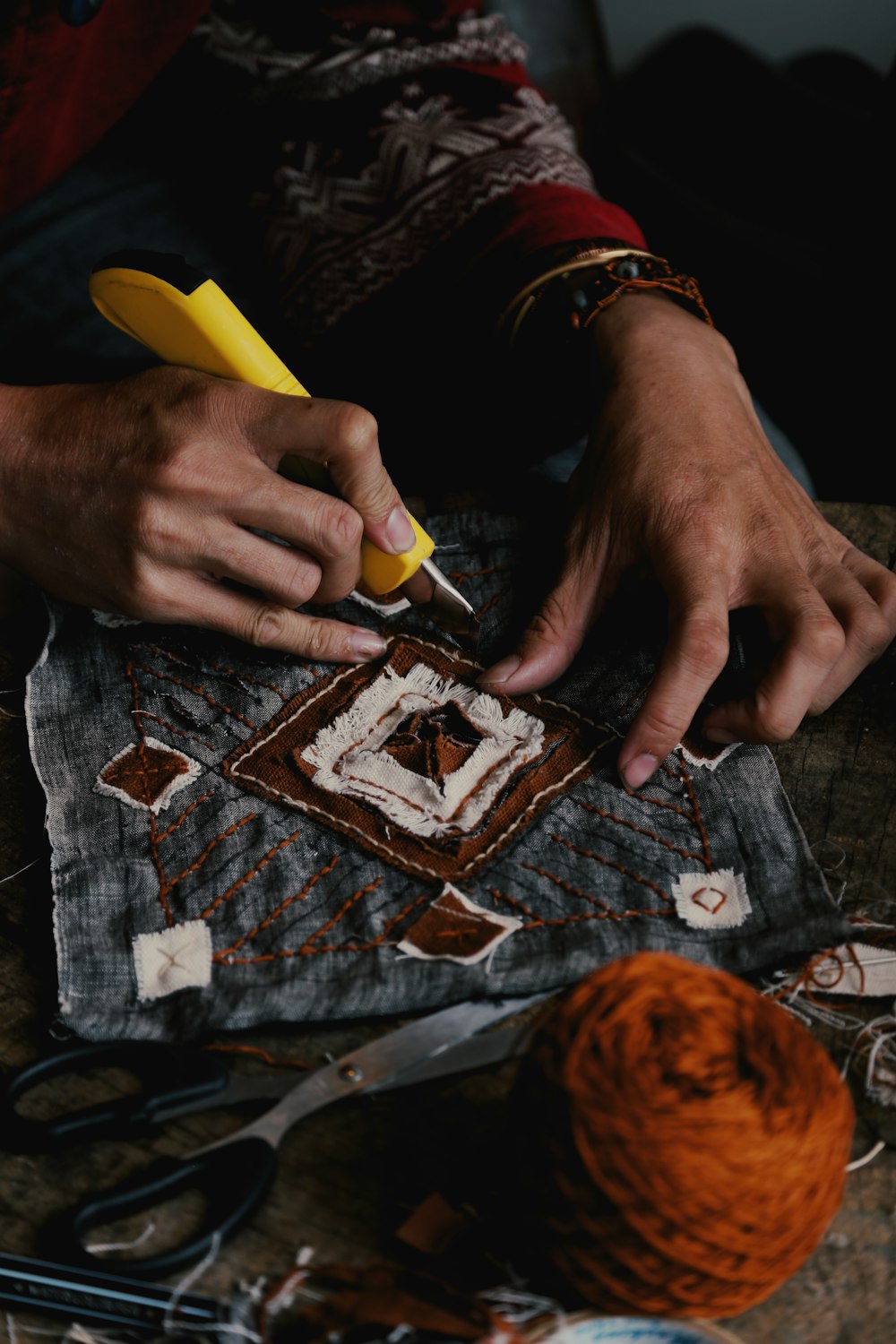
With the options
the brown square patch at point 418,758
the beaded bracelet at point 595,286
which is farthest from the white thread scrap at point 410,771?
the beaded bracelet at point 595,286

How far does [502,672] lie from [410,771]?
0.13 meters

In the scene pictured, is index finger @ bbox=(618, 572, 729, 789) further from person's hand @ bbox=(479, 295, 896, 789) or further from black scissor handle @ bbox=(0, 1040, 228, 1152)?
black scissor handle @ bbox=(0, 1040, 228, 1152)

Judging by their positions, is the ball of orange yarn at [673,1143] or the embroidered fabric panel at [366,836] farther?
the embroidered fabric panel at [366,836]

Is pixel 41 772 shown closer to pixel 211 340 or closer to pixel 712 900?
pixel 211 340

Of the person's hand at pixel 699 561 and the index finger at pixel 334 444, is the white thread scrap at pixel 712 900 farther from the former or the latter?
the index finger at pixel 334 444

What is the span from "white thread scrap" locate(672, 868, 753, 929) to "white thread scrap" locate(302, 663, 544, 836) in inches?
7.3

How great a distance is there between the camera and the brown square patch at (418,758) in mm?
921

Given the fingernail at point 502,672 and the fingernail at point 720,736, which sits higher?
the fingernail at point 502,672

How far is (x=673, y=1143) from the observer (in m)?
0.57

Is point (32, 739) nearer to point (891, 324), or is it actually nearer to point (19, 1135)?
point (19, 1135)

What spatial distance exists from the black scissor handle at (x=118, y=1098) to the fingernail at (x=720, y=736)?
517mm

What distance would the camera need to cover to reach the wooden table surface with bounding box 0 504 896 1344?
26.5 inches

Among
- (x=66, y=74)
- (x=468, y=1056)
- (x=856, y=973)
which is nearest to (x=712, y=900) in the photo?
(x=856, y=973)

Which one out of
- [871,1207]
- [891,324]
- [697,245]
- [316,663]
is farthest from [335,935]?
[697,245]
